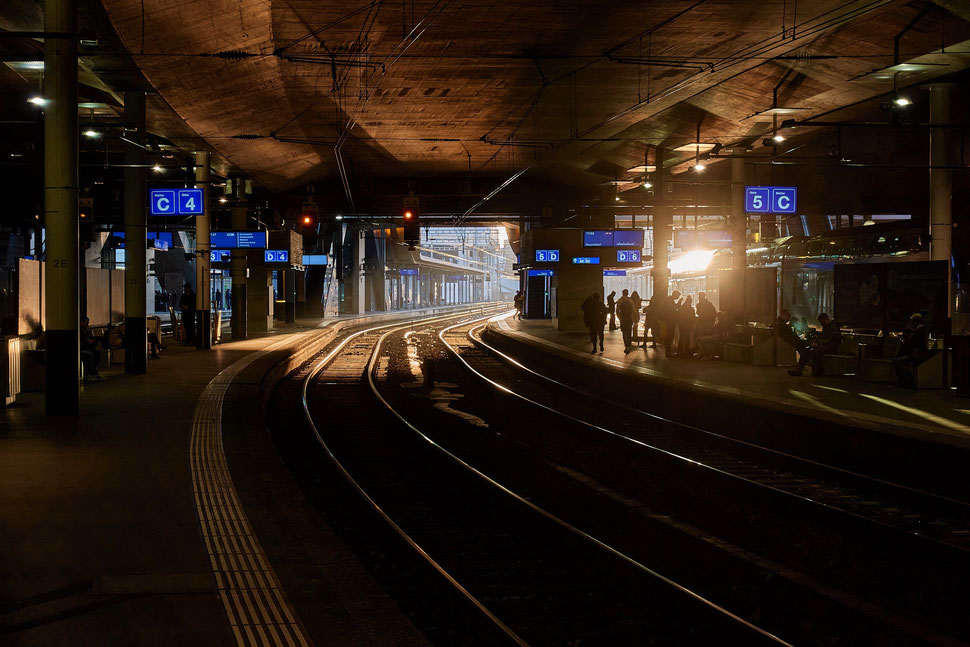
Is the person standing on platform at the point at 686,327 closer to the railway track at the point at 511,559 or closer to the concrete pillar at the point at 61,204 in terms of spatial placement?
the railway track at the point at 511,559

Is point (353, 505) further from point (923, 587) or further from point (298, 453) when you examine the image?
point (923, 587)

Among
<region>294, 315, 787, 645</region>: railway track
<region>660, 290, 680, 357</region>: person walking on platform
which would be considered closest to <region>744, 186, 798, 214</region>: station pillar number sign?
Result: <region>660, 290, 680, 357</region>: person walking on platform

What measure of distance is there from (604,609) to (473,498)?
336 centimetres

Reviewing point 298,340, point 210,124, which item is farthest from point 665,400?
point 298,340

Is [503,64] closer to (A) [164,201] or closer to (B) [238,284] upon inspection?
(A) [164,201]

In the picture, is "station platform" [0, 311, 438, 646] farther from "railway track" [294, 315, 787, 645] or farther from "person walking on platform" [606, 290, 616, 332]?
"person walking on platform" [606, 290, 616, 332]

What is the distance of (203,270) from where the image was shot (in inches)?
998

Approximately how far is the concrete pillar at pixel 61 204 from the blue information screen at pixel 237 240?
16.8 meters

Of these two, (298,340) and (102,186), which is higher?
(102,186)

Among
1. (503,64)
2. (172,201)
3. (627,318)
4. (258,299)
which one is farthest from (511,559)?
(258,299)

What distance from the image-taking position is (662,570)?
259 inches

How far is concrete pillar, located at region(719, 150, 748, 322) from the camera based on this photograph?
25.0 meters

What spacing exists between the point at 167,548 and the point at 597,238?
2659 cm

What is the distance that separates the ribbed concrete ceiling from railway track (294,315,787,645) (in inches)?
299
